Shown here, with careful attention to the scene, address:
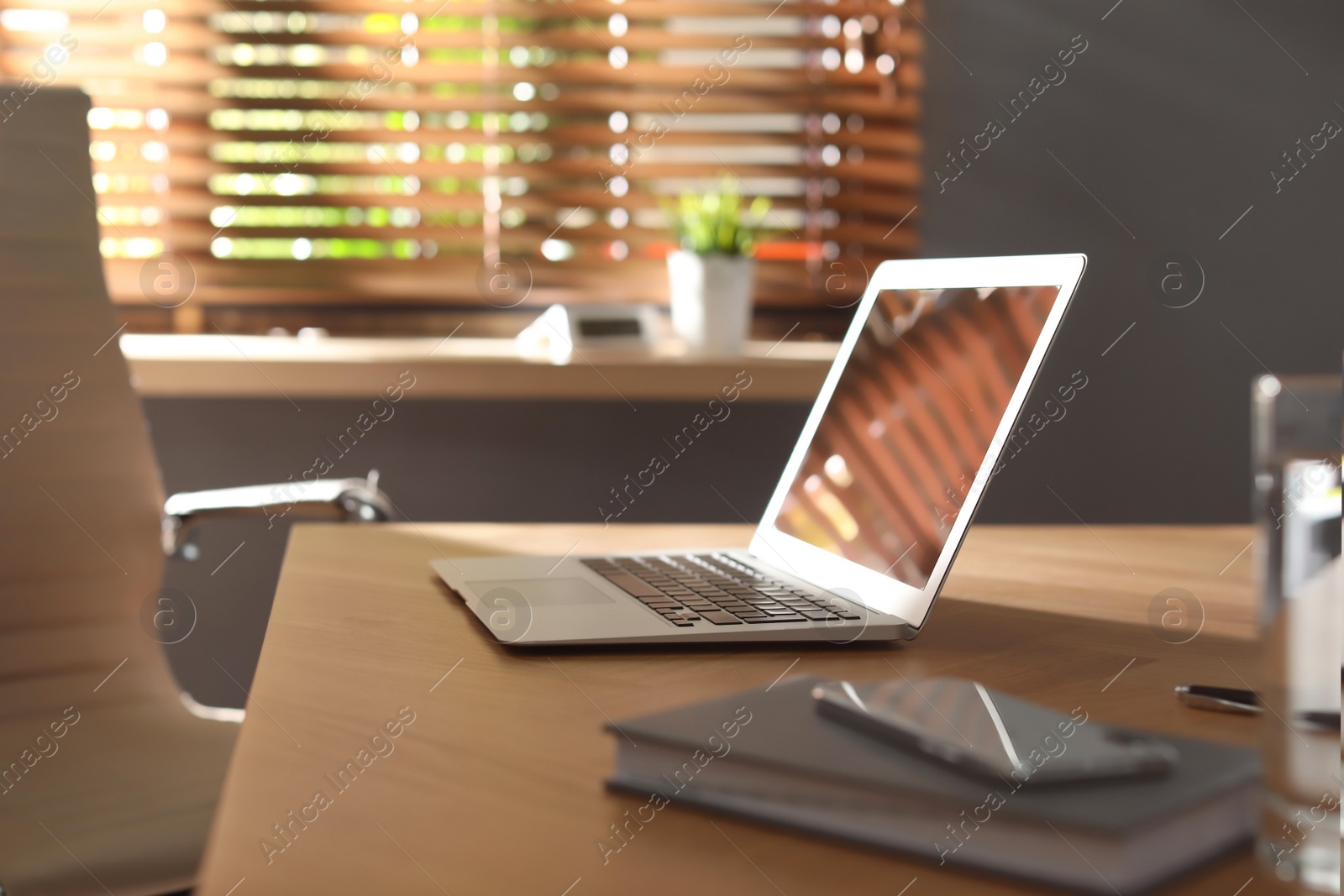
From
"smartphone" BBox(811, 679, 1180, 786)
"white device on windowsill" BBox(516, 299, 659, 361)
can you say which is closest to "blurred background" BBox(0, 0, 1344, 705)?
"white device on windowsill" BBox(516, 299, 659, 361)

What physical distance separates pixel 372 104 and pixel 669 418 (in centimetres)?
80

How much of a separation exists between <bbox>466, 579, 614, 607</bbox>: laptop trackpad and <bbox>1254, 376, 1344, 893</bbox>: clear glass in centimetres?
46

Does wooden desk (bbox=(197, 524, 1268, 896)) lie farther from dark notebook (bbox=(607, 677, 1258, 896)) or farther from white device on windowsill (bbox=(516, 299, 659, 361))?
white device on windowsill (bbox=(516, 299, 659, 361))

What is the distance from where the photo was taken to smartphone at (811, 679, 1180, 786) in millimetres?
413

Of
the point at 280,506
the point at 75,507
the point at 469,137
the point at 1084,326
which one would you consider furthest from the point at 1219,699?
the point at 469,137

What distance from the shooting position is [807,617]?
738 millimetres

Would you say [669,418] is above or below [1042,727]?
below

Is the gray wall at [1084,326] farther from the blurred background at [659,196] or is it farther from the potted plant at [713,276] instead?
the potted plant at [713,276]

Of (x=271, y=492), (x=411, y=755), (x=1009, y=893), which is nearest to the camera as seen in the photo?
(x=1009, y=893)

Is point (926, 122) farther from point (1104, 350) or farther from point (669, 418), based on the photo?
point (669, 418)

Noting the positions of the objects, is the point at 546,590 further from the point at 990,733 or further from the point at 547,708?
the point at 990,733

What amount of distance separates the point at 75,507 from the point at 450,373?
2.54 ft

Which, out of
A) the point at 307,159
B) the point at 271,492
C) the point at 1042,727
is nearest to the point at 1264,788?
the point at 1042,727

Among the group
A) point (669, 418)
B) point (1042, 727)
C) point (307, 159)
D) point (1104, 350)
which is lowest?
point (669, 418)
